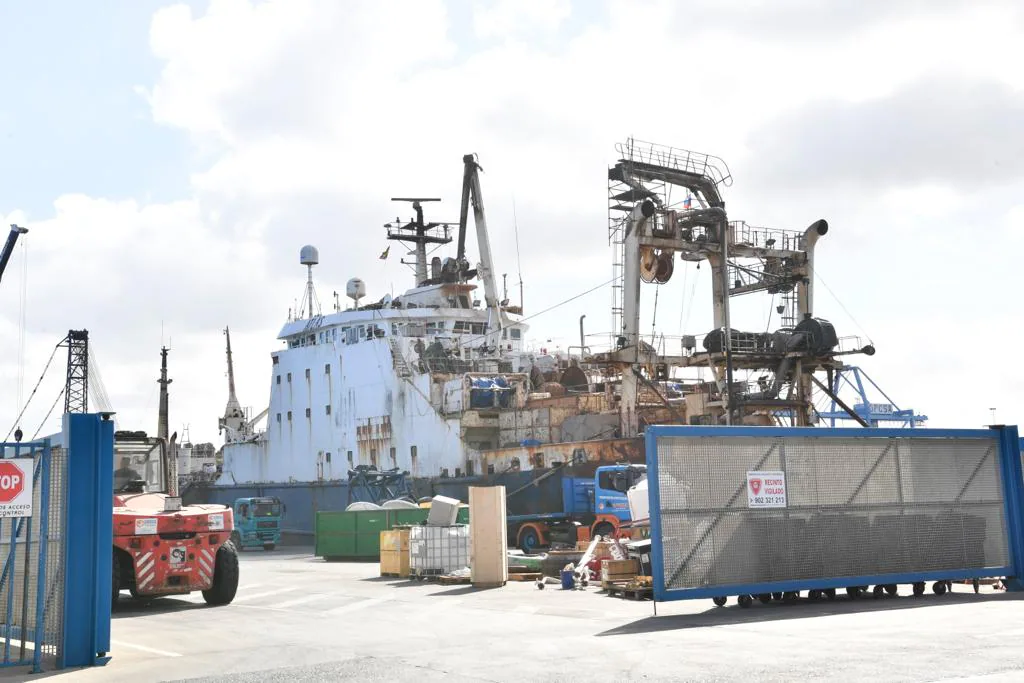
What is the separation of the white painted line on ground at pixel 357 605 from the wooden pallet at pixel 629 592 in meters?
3.38

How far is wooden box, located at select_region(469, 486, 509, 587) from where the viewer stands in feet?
59.0

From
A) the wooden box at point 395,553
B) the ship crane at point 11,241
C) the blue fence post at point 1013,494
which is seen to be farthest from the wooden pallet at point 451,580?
the ship crane at point 11,241

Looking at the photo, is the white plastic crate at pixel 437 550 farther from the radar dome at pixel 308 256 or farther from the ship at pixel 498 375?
the radar dome at pixel 308 256

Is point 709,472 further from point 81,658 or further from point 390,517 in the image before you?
point 390,517

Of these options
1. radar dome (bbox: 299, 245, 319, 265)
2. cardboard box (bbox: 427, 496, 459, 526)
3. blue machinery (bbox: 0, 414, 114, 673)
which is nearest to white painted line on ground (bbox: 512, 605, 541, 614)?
blue machinery (bbox: 0, 414, 114, 673)

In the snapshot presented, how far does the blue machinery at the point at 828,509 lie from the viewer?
12.7 meters

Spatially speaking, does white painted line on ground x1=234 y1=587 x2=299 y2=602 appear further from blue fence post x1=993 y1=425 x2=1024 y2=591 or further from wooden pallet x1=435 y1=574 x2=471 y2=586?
blue fence post x1=993 y1=425 x2=1024 y2=591

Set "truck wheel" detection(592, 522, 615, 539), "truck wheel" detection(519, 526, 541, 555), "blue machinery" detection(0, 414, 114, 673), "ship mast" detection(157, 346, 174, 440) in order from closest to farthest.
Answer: "blue machinery" detection(0, 414, 114, 673) < "truck wheel" detection(592, 522, 615, 539) < "truck wheel" detection(519, 526, 541, 555) < "ship mast" detection(157, 346, 174, 440)

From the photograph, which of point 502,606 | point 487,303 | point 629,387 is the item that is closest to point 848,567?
point 502,606

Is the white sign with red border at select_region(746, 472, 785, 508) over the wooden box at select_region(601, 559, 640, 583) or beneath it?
over

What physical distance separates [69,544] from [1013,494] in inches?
484

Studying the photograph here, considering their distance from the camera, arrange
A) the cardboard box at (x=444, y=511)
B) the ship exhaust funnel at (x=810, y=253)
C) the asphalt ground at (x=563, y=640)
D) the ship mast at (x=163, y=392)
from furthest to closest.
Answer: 1. the ship mast at (x=163, y=392)
2. the ship exhaust funnel at (x=810, y=253)
3. the cardboard box at (x=444, y=511)
4. the asphalt ground at (x=563, y=640)

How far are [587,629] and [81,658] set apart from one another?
201 inches

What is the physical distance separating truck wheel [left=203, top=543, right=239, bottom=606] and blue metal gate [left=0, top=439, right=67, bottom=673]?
16.3 ft
